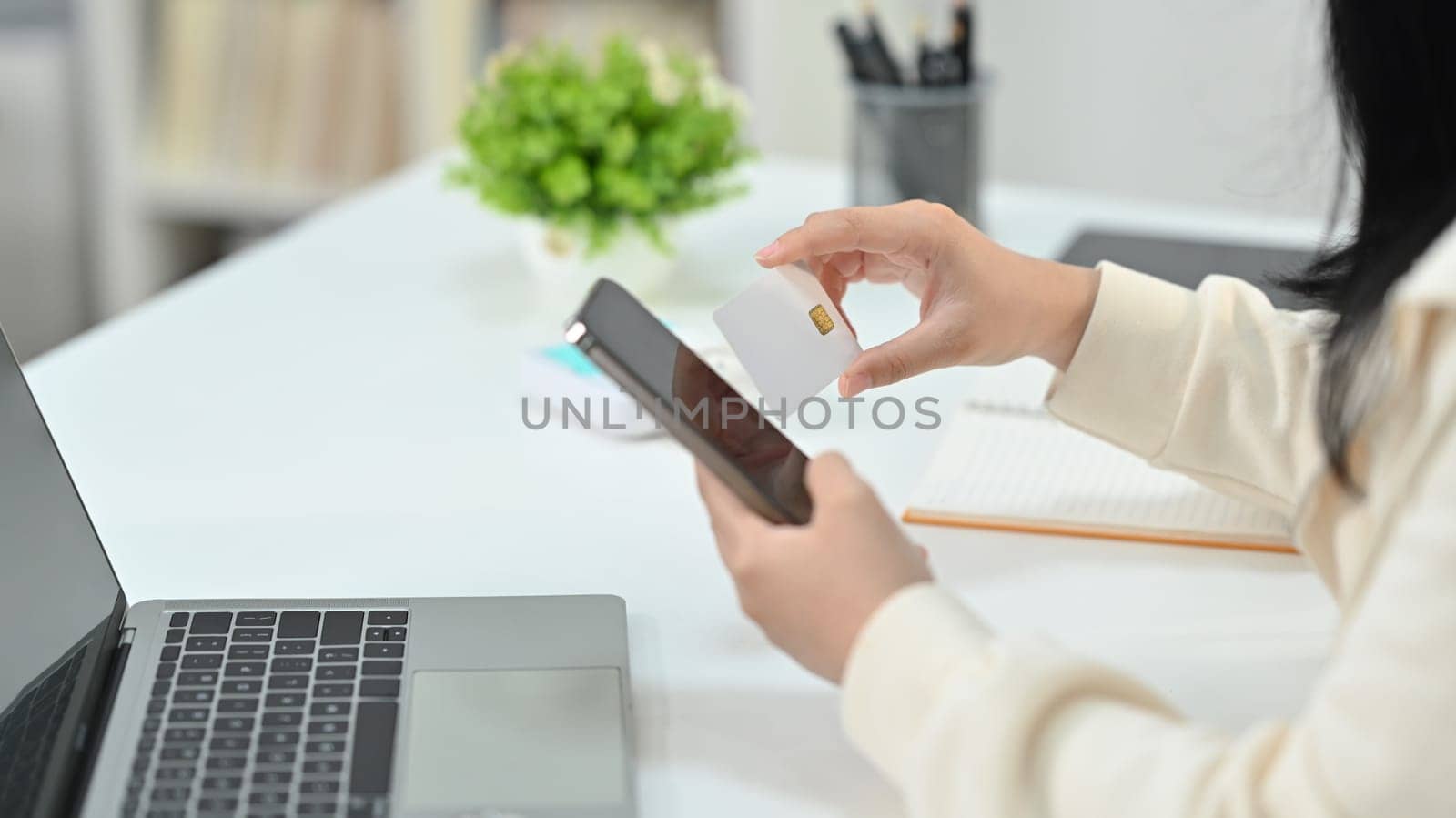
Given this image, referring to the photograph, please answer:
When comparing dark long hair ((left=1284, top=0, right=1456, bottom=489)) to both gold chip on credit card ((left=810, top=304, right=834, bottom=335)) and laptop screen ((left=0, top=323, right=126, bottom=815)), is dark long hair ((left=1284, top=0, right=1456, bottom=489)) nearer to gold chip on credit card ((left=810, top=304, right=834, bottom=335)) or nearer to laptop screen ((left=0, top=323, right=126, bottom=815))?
gold chip on credit card ((left=810, top=304, right=834, bottom=335))

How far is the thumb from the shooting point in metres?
0.79

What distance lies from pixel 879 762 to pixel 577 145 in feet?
2.60

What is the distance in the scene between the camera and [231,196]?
95.7 inches

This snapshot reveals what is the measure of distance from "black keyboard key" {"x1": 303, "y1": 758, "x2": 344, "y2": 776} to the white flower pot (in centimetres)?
69

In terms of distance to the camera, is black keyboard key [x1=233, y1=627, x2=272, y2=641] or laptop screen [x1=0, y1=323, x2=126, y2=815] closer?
laptop screen [x1=0, y1=323, x2=126, y2=815]

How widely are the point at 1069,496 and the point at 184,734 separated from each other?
532 millimetres

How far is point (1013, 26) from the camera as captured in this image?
2.18 m

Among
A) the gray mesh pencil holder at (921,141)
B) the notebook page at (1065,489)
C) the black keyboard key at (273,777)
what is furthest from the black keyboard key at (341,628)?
the gray mesh pencil holder at (921,141)

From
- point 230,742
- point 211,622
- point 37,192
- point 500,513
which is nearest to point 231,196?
point 37,192

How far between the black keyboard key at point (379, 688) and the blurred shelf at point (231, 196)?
1.88 meters

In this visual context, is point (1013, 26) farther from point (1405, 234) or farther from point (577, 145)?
point (1405, 234)

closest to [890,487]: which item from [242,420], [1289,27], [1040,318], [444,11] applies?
[1040,318]

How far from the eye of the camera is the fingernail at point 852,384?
2.58ft

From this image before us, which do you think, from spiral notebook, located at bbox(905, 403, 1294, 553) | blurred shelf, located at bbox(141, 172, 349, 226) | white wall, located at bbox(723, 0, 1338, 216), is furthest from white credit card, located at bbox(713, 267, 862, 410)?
blurred shelf, located at bbox(141, 172, 349, 226)
